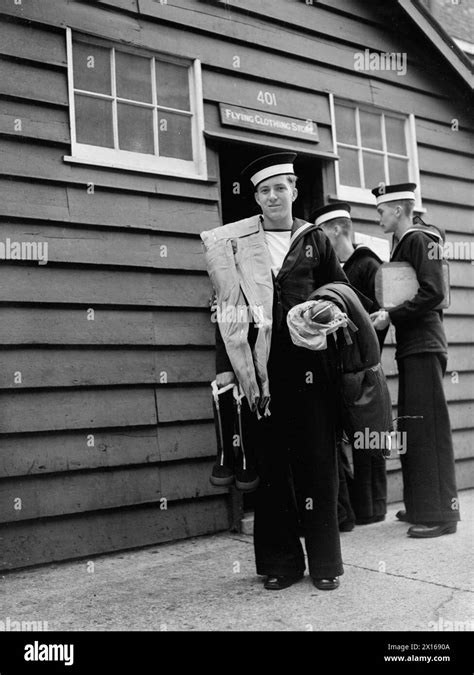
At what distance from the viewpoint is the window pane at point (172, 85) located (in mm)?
4801

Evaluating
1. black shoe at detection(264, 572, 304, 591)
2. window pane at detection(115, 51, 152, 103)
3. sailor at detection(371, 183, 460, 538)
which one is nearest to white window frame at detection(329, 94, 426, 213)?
sailor at detection(371, 183, 460, 538)

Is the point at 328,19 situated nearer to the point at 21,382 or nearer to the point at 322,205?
the point at 322,205

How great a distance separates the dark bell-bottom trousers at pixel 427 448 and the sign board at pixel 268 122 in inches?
73.0

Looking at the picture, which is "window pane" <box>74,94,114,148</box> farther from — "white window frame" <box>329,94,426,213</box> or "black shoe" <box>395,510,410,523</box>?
"black shoe" <box>395,510,410,523</box>

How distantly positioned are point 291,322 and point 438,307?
160 centimetres

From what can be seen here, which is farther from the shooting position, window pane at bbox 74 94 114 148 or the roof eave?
the roof eave

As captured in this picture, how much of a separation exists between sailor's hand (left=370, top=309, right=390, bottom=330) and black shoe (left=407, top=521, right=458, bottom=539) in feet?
3.98

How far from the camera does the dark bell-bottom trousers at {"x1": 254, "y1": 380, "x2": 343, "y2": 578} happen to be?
352 centimetres

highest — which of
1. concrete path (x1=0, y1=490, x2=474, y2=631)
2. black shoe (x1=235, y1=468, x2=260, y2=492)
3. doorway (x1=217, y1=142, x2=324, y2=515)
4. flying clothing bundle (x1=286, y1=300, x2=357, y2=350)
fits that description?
doorway (x1=217, y1=142, x2=324, y2=515)

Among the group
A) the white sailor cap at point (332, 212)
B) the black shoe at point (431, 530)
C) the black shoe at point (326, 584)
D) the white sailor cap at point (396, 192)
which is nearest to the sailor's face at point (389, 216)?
the white sailor cap at point (396, 192)
